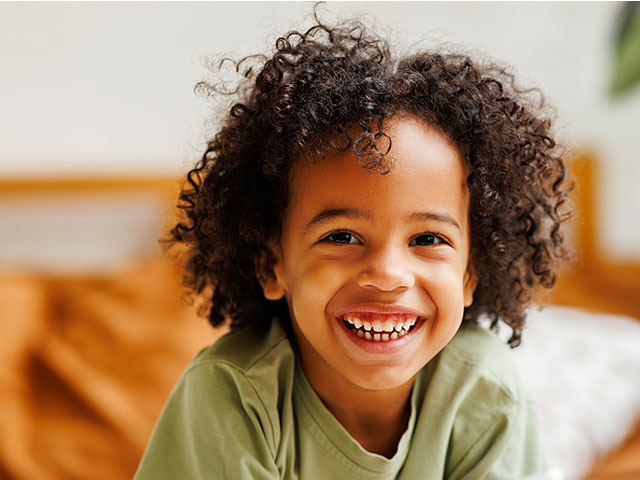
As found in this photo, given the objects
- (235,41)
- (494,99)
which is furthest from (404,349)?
(235,41)

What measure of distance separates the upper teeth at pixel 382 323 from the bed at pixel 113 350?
0.30 metres

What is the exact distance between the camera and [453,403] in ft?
2.81

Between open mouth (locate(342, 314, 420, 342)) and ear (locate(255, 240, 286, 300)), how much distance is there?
0.11 metres

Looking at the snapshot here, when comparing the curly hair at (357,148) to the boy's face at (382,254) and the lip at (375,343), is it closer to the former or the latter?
the boy's face at (382,254)

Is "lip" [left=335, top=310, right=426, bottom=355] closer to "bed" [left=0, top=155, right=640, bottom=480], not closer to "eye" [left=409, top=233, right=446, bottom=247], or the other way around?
"eye" [left=409, top=233, right=446, bottom=247]

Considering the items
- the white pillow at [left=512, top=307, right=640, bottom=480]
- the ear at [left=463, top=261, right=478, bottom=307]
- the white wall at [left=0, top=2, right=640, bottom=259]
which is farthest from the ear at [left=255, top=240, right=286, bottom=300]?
the white wall at [left=0, top=2, right=640, bottom=259]

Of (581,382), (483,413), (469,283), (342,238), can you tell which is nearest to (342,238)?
(342,238)

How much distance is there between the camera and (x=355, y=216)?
2.30 ft

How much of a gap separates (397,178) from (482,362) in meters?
0.31

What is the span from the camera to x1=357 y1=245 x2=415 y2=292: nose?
27.2 inches

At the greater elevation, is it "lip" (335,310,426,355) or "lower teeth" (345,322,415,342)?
"lower teeth" (345,322,415,342)

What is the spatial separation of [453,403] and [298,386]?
7.3 inches

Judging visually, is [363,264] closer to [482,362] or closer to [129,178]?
[482,362]

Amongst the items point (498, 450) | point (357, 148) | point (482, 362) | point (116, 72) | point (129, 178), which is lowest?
point (498, 450)
